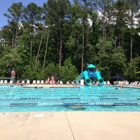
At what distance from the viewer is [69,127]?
12.4 ft

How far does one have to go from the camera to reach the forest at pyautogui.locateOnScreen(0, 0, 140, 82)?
30.0 meters

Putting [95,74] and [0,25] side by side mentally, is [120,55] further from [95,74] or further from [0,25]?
[0,25]

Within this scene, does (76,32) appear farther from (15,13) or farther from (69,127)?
(69,127)

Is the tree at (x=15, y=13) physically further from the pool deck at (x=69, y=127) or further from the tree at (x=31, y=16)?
the pool deck at (x=69, y=127)

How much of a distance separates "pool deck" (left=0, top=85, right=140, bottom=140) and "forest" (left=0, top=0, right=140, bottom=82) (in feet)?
74.9

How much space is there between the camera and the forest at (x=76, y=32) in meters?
30.0

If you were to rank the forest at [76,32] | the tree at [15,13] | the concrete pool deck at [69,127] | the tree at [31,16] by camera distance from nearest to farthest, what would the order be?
the concrete pool deck at [69,127] → the forest at [76,32] → the tree at [31,16] → the tree at [15,13]

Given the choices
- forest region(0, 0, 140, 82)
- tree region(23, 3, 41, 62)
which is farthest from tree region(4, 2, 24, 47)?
tree region(23, 3, 41, 62)

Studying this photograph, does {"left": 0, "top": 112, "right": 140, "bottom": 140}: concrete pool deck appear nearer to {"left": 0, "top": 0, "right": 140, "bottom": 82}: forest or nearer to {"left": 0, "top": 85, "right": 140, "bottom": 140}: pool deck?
{"left": 0, "top": 85, "right": 140, "bottom": 140}: pool deck

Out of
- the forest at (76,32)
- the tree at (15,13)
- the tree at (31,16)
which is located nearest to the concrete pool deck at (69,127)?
the forest at (76,32)

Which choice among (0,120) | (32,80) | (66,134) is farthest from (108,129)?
(32,80)

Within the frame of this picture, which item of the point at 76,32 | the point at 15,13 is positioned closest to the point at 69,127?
the point at 76,32

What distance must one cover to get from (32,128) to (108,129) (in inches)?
59.2

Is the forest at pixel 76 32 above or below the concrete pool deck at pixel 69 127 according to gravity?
above
